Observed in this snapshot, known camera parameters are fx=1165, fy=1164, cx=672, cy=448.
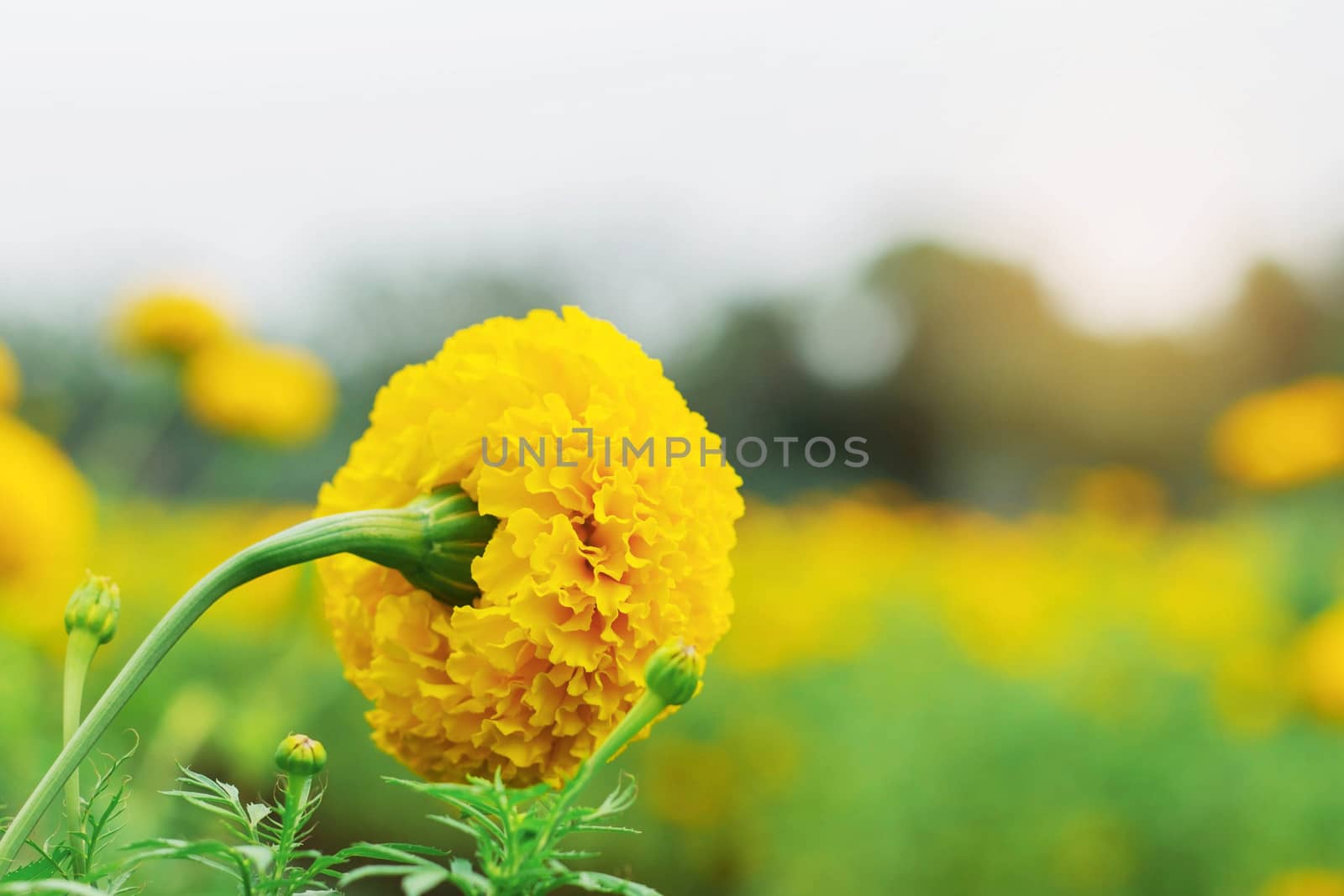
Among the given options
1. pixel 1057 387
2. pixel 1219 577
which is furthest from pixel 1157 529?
pixel 1057 387

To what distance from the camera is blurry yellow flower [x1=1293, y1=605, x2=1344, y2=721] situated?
2180 millimetres

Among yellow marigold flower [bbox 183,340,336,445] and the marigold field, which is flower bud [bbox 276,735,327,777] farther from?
yellow marigold flower [bbox 183,340,336,445]

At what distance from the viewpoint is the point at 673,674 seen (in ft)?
1.34

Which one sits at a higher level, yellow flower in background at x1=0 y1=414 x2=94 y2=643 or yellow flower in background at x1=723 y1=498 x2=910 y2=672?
yellow flower in background at x1=0 y1=414 x2=94 y2=643

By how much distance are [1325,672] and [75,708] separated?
2.31m

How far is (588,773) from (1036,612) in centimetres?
263

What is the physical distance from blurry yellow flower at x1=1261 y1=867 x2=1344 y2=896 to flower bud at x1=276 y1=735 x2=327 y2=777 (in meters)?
1.90

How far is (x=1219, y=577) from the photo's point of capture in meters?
2.87

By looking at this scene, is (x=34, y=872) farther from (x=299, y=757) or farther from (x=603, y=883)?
(x=603, y=883)

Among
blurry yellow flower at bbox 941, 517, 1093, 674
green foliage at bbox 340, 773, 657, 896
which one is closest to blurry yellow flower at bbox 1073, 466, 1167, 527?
blurry yellow flower at bbox 941, 517, 1093, 674

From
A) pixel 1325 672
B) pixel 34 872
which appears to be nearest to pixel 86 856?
pixel 34 872

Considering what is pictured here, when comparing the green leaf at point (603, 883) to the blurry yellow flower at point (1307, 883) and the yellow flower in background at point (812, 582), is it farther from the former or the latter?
the yellow flower in background at point (812, 582)

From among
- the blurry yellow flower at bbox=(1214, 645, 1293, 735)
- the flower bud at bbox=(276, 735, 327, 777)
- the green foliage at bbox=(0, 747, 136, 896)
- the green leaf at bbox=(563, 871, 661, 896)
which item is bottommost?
the blurry yellow flower at bbox=(1214, 645, 1293, 735)

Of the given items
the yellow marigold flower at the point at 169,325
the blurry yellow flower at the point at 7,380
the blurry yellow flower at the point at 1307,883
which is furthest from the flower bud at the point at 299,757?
the blurry yellow flower at the point at 1307,883
